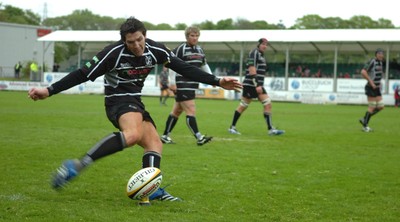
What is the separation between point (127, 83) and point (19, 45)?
6839cm

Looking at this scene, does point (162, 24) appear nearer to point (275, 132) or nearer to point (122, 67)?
point (275, 132)

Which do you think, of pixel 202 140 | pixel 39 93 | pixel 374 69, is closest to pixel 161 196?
pixel 39 93

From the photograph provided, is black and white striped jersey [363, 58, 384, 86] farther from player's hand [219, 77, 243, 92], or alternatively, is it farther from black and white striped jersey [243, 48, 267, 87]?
player's hand [219, 77, 243, 92]

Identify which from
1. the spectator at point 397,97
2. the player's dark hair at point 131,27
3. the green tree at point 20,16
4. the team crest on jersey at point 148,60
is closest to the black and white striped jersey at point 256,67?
the team crest on jersey at point 148,60

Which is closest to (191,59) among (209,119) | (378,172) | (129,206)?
(378,172)

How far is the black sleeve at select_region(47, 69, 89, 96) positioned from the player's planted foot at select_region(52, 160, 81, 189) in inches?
33.5

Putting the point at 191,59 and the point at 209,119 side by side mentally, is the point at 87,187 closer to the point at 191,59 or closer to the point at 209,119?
the point at 191,59

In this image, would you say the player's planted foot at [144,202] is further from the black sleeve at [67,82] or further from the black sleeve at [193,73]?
the black sleeve at [193,73]

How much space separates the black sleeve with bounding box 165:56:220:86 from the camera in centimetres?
704

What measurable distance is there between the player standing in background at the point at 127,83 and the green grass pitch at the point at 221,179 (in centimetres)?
49

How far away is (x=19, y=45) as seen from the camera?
7162 centimetres

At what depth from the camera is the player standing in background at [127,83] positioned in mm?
6309

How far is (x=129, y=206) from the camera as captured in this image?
6.39 meters

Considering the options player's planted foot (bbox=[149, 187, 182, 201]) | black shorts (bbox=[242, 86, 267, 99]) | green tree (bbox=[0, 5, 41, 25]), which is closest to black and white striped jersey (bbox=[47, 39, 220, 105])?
player's planted foot (bbox=[149, 187, 182, 201])
